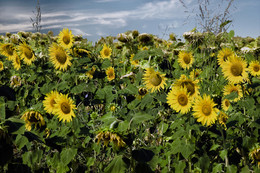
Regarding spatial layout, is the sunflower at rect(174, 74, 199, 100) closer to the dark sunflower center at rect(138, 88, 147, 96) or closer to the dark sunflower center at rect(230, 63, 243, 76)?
the dark sunflower center at rect(230, 63, 243, 76)

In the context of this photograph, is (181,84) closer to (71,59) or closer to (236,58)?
(236,58)

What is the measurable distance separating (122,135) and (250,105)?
1.13 m

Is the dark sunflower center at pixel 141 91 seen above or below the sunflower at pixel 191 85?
below

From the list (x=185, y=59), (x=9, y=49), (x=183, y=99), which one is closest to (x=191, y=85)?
(x=183, y=99)

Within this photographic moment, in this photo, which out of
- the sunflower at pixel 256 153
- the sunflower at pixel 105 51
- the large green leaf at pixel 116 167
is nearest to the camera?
the large green leaf at pixel 116 167

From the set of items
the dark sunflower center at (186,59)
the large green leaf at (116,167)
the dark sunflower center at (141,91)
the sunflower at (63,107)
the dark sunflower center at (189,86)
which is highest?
the dark sunflower center at (186,59)

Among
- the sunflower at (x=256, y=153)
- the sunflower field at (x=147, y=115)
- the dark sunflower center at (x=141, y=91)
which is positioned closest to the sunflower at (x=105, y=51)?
the sunflower field at (x=147, y=115)

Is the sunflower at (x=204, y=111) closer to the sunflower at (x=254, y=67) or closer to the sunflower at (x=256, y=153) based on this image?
the sunflower at (x=256, y=153)

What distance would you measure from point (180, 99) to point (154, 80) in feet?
1.01

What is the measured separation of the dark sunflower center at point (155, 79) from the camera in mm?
1823

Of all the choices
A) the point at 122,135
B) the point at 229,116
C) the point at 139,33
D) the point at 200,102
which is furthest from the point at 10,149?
the point at 139,33

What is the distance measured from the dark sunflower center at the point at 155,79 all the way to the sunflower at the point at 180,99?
237 millimetres

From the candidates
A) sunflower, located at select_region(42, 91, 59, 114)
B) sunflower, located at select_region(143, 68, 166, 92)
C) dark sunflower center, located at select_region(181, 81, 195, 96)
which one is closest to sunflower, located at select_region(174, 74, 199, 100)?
dark sunflower center, located at select_region(181, 81, 195, 96)

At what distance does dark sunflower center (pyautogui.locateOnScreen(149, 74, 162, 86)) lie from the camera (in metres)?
1.82
